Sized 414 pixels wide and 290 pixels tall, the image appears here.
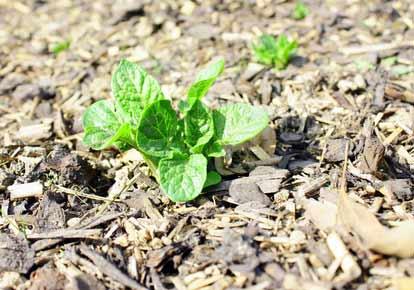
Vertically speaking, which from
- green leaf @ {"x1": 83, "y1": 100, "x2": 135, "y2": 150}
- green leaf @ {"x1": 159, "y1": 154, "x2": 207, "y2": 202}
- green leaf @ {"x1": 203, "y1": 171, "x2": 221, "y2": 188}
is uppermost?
green leaf @ {"x1": 83, "y1": 100, "x2": 135, "y2": 150}

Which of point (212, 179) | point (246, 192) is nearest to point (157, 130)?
point (212, 179)

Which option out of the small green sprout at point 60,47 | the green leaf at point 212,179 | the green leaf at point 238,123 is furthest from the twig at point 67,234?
the small green sprout at point 60,47

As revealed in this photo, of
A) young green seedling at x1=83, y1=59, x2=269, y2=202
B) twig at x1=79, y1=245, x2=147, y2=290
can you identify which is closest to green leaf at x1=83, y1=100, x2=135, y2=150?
young green seedling at x1=83, y1=59, x2=269, y2=202

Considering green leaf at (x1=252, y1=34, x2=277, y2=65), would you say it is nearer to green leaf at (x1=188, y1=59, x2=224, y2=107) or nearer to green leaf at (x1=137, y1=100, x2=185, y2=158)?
green leaf at (x1=188, y1=59, x2=224, y2=107)

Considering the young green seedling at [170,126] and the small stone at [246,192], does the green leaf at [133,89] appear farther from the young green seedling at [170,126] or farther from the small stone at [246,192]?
the small stone at [246,192]

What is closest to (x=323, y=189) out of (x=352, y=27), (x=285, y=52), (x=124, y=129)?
(x=124, y=129)

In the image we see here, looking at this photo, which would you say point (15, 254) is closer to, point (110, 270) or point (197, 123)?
point (110, 270)
